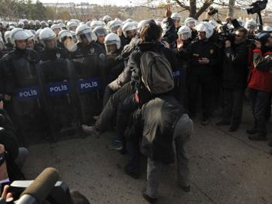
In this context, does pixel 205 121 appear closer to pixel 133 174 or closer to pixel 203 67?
pixel 203 67

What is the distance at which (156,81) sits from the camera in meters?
3.19

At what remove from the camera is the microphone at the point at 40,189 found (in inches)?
45.3

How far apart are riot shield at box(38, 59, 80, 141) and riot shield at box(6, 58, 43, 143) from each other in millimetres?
144

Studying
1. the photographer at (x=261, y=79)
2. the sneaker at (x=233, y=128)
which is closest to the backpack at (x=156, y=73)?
the photographer at (x=261, y=79)

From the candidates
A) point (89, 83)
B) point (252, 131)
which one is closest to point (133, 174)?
point (89, 83)

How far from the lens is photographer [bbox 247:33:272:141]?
470cm

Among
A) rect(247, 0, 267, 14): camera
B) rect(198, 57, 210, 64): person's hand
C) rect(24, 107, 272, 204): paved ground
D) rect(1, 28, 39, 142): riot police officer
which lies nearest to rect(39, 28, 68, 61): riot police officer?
rect(1, 28, 39, 142): riot police officer

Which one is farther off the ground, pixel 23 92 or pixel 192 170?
pixel 23 92

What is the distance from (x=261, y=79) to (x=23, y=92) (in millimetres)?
3978

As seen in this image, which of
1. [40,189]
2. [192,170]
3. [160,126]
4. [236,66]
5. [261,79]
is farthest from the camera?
[236,66]

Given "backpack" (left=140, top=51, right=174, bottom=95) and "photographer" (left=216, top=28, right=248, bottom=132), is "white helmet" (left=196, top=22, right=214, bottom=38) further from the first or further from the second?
"backpack" (left=140, top=51, right=174, bottom=95)

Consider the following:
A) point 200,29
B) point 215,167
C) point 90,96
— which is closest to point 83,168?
point 90,96

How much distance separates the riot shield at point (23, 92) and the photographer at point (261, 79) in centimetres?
367

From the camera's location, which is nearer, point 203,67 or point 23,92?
point 23,92
